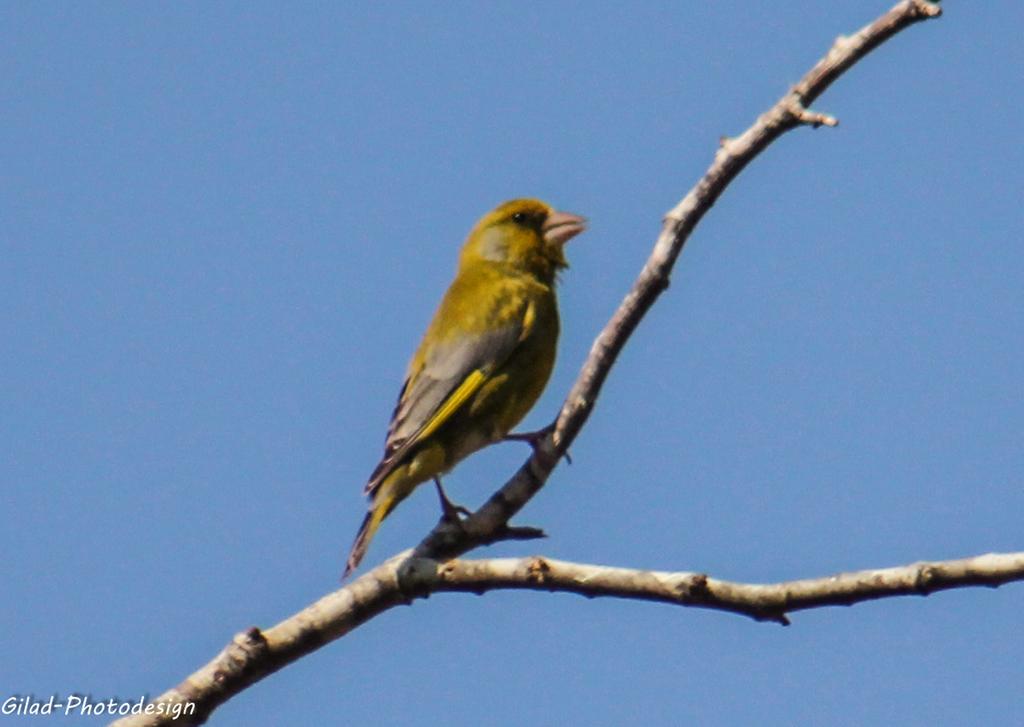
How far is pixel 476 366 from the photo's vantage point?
251 inches

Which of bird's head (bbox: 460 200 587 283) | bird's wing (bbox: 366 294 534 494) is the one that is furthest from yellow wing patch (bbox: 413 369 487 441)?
bird's head (bbox: 460 200 587 283)

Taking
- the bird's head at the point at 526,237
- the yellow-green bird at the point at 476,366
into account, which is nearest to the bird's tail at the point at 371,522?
the yellow-green bird at the point at 476,366

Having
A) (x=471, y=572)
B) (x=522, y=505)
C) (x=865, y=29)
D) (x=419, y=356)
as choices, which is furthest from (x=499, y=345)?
(x=865, y=29)

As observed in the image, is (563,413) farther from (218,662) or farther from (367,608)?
(218,662)

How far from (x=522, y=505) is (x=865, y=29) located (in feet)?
5.25

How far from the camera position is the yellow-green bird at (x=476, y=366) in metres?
6.01

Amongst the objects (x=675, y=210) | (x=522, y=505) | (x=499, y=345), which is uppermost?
(x=499, y=345)

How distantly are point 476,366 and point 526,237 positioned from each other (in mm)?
1194

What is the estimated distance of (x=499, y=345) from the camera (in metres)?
6.49

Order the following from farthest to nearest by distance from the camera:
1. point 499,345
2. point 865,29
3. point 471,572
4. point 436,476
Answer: point 499,345
point 436,476
point 471,572
point 865,29

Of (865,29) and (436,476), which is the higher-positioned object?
(436,476)

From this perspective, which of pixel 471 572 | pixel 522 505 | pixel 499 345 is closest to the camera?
pixel 471 572

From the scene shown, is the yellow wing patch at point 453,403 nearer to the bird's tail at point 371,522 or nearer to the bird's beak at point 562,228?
the bird's tail at point 371,522

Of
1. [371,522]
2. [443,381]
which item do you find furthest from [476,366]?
[371,522]
